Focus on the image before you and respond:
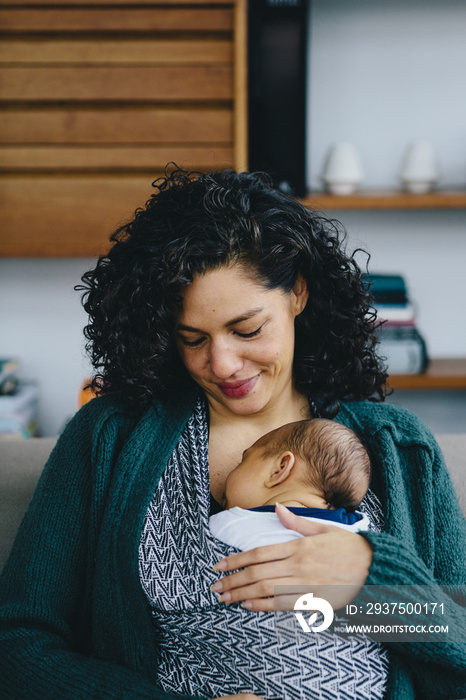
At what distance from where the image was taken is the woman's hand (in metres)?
1.04

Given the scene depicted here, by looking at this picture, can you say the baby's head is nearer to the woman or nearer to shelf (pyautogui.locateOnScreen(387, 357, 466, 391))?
the woman

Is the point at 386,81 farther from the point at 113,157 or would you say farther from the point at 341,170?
the point at 113,157

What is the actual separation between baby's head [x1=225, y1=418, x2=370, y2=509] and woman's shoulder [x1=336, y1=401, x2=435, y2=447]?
0.13m

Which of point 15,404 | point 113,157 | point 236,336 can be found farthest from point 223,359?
point 15,404

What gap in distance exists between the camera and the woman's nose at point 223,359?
1223 millimetres

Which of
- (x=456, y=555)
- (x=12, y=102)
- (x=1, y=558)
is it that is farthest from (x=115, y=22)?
(x=456, y=555)

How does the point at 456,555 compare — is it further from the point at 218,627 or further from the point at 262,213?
the point at 262,213

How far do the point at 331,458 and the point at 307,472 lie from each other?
0.16ft

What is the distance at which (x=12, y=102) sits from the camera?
2.37 m

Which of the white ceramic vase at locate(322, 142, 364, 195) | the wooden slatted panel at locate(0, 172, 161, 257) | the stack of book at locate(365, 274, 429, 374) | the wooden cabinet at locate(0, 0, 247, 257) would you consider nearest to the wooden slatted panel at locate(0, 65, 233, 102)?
the wooden cabinet at locate(0, 0, 247, 257)

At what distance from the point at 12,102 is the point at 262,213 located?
148cm

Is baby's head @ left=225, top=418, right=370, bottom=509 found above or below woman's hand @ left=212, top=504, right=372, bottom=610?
above

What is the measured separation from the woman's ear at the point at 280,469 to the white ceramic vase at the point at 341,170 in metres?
1.61

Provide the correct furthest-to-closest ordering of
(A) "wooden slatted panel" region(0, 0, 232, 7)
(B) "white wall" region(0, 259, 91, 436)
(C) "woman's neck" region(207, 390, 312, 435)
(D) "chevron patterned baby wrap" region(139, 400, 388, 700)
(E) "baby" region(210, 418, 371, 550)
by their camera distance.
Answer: (B) "white wall" region(0, 259, 91, 436) < (A) "wooden slatted panel" region(0, 0, 232, 7) < (C) "woman's neck" region(207, 390, 312, 435) < (E) "baby" region(210, 418, 371, 550) < (D) "chevron patterned baby wrap" region(139, 400, 388, 700)
